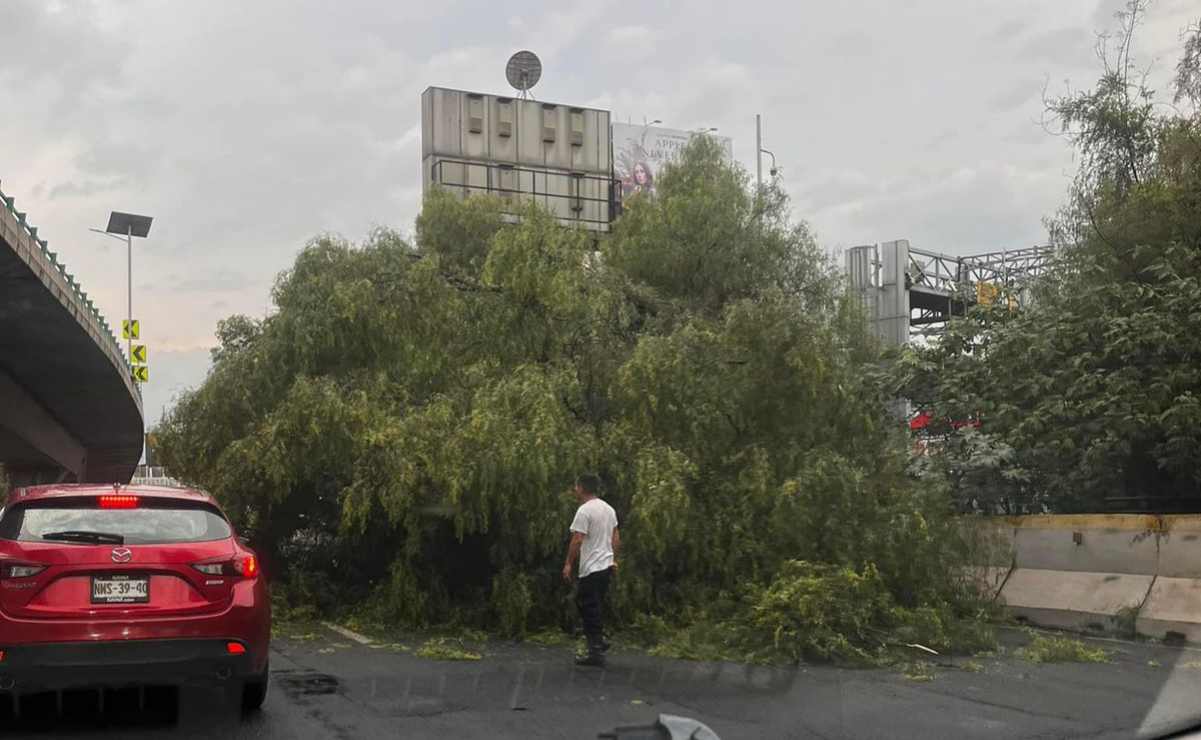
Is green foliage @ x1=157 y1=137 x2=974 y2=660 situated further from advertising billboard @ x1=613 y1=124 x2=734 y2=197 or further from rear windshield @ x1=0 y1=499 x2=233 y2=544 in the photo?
advertising billboard @ x1=613 y1=124 x2=734 y2=197

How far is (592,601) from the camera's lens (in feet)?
33.8

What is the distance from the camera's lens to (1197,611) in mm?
11734

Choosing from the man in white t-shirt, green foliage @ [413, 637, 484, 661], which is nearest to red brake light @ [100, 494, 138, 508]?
green foliage @ [413, 637, 484, 661]

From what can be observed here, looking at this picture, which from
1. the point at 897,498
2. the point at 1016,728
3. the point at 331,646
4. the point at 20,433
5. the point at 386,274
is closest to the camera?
the point at 1016,728

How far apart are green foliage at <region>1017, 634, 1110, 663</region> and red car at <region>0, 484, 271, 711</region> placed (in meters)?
6.45

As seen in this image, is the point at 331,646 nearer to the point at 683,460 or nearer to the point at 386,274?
the point at 683,460

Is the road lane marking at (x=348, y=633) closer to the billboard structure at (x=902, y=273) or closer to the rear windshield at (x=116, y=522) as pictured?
the rear windshield at (x=116, y=522)

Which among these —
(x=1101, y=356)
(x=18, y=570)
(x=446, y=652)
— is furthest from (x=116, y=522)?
(x=1101, y=356)

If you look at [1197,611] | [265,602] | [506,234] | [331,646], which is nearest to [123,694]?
[265,602]

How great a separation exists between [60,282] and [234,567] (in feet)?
67.1

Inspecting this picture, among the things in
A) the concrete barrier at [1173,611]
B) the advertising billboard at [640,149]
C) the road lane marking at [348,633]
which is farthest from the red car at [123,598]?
the advertising billboard at [640,149]

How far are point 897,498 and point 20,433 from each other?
3088 centimetres

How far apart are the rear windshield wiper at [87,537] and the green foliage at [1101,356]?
412 inches

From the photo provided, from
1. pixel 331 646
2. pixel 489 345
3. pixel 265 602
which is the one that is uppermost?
pixel 489 345
